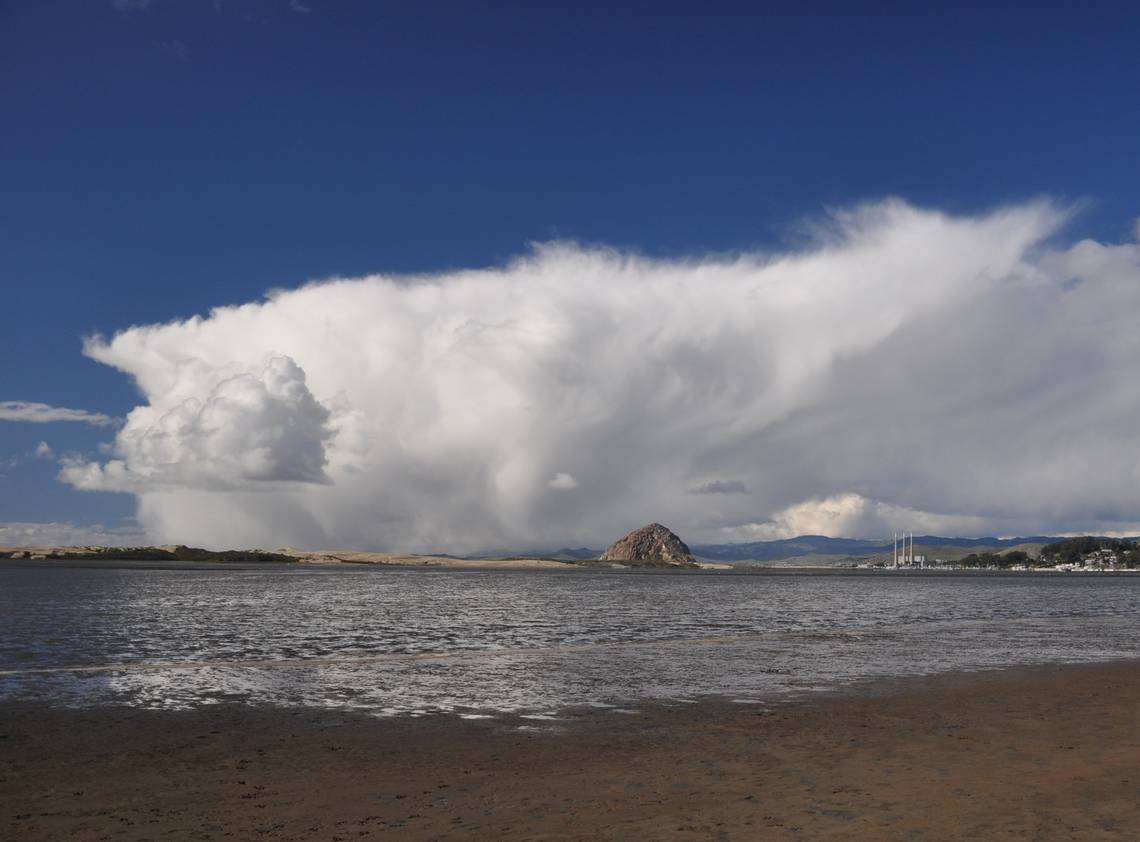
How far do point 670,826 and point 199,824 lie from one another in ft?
27.4

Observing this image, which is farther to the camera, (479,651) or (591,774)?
(479,651)

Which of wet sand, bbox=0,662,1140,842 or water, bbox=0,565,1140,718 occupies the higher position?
wet sand, bbox=0,662,1140,842

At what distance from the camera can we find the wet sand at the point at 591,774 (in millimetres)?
15555

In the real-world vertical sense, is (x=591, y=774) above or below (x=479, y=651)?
above

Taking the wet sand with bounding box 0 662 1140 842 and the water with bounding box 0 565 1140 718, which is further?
the water with bounding box 0 565 1140 718

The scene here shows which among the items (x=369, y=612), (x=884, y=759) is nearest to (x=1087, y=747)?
(x=884, y=759)

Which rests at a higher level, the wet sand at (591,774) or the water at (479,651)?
the wet sand at (591,774)

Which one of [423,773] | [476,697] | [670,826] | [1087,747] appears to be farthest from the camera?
[476,697]

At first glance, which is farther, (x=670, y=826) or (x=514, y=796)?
(x=514, y=796)

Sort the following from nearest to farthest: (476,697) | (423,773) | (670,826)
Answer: (670,826) → (423,773) → (476,697)

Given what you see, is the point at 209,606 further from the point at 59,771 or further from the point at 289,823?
the point at 289,823

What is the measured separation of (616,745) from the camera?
75.8 ft

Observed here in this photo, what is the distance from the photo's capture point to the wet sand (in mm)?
15555

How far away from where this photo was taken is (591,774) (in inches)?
777
